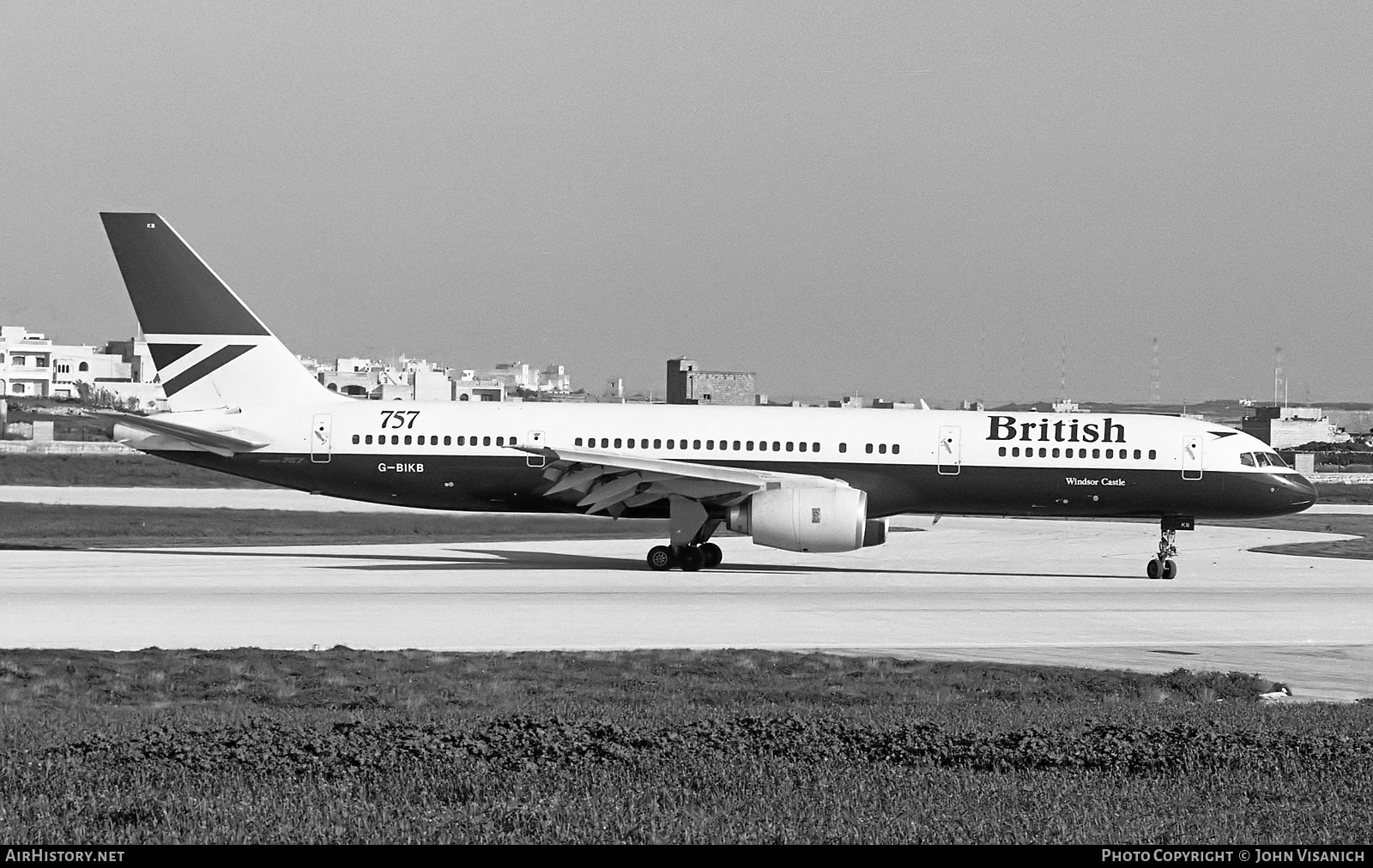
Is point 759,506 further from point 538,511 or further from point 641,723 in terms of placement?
point 641,723

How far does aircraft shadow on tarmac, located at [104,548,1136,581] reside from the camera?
32094 millimetres

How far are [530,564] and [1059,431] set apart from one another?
13.2 meters

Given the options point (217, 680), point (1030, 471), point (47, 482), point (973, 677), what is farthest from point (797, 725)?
point (47, 482)

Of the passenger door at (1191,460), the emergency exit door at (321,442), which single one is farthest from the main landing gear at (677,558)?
the passenger door at (1191,460)

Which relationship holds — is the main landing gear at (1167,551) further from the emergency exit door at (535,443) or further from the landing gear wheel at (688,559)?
the emergency exit door at (535,443)

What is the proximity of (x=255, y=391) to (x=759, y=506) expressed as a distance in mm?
13128

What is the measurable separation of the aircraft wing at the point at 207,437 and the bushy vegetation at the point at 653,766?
1745cm

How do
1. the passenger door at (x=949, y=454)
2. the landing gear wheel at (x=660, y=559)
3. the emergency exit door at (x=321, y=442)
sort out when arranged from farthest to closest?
the emergency exit door at (x=321, y=442)
the passenger door at (x=949, y=454)
the landing gear wheel at (x=660, y=559)

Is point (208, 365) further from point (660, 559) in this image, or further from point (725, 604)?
point (725, 604)

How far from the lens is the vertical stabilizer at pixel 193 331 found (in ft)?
112

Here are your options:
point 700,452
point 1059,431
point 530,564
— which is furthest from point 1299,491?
point 530,564

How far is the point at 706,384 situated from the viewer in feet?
343

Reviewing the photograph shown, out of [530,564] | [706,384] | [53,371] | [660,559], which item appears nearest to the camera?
[660,559]
